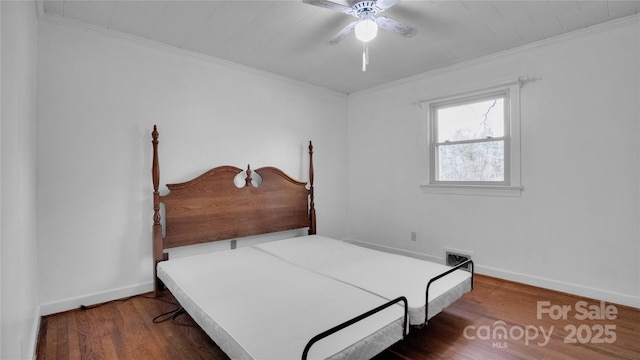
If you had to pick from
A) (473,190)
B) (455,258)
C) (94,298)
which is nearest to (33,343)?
(94,298)

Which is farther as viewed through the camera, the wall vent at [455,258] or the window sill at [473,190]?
the wall vent at [455,258]

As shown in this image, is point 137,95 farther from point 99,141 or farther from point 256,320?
point 256,320

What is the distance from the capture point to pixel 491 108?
337 centimetres

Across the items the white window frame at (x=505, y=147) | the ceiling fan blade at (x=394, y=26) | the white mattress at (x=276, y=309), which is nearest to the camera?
the white mattress at (x=276, y=309)

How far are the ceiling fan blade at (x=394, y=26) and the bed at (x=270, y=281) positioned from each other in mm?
1772

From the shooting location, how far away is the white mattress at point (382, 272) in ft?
6.62

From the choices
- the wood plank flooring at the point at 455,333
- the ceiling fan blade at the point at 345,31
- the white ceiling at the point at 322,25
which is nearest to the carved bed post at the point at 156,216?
the wood plank flooring at the point at 455,333

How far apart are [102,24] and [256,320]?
2660 mm

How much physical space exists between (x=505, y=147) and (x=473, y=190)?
0.55 metres

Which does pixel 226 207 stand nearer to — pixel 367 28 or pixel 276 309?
pixel 276 309

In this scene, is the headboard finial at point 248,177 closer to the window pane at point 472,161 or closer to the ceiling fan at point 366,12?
the ceiling fan at point 366,12

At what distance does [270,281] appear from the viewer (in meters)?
2.29

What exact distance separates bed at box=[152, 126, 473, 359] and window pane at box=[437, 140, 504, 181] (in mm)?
1357

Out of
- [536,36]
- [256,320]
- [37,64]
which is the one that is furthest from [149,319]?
[536,36]
